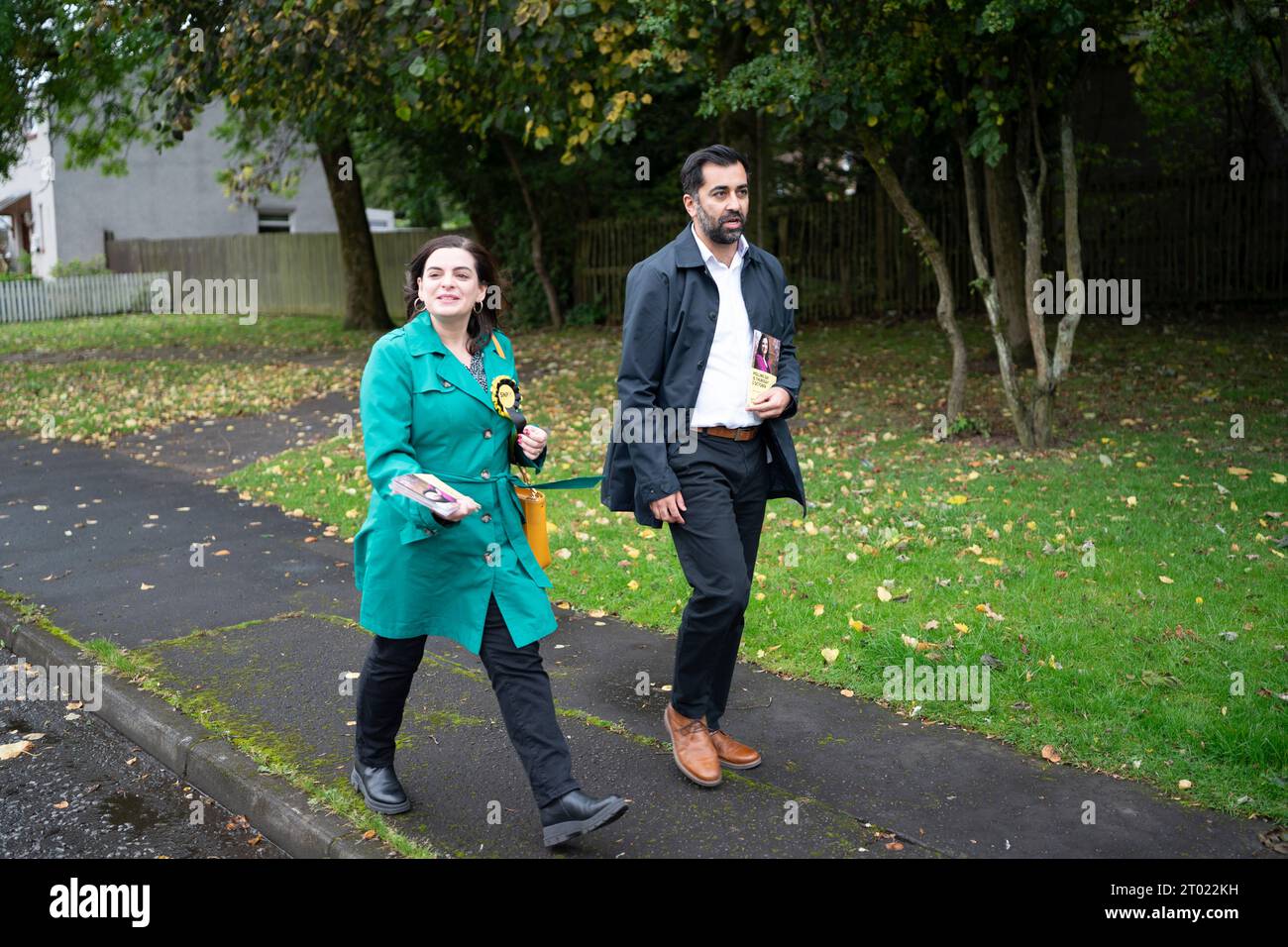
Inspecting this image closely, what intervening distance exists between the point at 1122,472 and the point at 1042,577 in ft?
9.34

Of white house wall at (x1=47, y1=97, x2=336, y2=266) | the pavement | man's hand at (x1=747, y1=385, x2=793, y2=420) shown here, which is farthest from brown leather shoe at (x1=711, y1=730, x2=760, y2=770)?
white house wall at (x1=47, y1=97, x2=336, y2=266)

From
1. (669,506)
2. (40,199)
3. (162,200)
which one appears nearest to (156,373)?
(669,506)

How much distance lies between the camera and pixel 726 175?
4.47 meters

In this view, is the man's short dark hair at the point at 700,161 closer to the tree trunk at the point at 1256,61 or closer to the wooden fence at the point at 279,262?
the tree trunk at the point at 1256,61

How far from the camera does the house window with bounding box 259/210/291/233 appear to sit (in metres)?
38.2

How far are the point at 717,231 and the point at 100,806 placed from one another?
3227 millimetres

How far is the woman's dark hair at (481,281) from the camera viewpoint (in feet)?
13.8

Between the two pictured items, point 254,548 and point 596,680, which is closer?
point 596,680

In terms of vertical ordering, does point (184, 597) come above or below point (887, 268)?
below

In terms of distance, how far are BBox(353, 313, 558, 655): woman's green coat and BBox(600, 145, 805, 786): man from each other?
52 cm

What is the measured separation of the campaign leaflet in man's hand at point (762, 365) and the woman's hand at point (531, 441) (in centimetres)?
79

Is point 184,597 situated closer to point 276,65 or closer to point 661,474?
point 661,474
